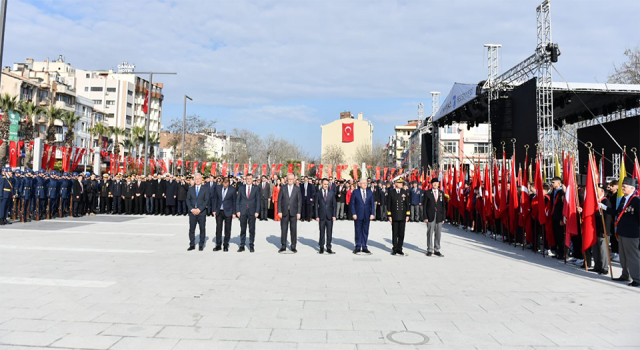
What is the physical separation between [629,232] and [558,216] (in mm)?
2599

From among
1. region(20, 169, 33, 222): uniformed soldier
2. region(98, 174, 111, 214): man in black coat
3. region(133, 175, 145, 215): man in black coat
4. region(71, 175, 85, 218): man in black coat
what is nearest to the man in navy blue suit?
region(20, 169, 33, 222): uniformed soldier

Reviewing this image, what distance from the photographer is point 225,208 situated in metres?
10.5

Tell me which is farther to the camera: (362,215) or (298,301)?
(362,215)

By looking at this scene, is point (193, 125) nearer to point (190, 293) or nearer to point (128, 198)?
point (128, 198)

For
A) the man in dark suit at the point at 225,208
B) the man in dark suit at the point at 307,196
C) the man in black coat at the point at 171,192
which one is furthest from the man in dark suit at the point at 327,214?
the man in black coat at the point at 171,192

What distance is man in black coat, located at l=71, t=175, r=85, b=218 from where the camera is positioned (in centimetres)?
1825

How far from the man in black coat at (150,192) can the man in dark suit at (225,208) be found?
11.1 m

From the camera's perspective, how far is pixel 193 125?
39.4m

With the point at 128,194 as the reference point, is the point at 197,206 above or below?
below

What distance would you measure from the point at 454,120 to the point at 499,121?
739cm

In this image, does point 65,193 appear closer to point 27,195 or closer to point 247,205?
point 27,195

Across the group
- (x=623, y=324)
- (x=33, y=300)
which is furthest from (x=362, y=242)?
(x=33, y=300)

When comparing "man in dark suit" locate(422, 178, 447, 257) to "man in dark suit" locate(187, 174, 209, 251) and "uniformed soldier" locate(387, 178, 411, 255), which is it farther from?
"man in dark suit" locate(187, 174, 209, 251)

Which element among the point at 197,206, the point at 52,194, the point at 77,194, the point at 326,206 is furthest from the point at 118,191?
the point at 326,206
